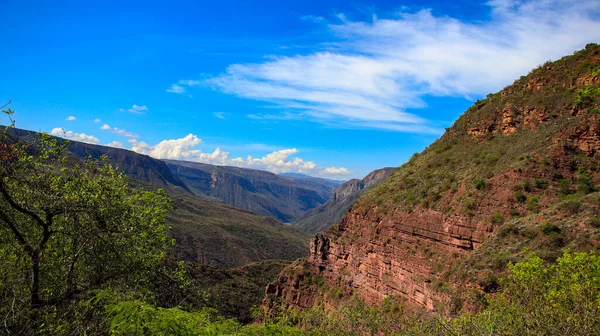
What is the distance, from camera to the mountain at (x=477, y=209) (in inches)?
993

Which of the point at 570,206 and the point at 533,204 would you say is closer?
the point at 570,206

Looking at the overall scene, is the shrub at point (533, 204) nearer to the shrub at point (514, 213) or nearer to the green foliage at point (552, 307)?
the shrub at point (514, 213)

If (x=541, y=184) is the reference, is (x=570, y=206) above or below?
below

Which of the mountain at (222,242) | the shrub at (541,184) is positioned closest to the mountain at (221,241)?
the mountain at (222,242)

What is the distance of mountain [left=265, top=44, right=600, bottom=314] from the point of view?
82.7 ft

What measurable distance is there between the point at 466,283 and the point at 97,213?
25646 mm

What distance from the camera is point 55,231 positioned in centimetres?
1022

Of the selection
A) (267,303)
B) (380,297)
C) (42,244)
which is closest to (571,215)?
(380,297)

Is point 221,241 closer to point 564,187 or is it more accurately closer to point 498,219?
point 498,219

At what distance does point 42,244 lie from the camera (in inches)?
403

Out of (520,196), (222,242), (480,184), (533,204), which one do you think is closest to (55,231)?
(533,204)

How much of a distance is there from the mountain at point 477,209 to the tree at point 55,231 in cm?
2068

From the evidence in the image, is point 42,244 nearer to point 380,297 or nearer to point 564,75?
point 380,297

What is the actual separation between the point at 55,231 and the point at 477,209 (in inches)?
1317
